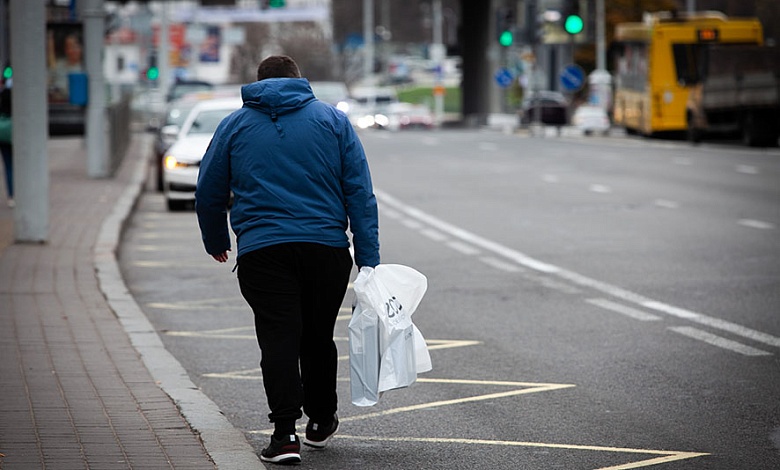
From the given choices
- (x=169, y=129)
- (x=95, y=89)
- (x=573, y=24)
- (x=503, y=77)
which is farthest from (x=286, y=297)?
(x=503, y=77)

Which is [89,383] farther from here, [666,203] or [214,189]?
[666,203]

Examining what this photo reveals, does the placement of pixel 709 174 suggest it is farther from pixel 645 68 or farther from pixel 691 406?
pixel 691 406

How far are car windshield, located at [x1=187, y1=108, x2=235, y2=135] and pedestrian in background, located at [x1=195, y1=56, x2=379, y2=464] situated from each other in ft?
52.6

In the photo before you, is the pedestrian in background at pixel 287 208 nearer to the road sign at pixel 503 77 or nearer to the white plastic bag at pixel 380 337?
the white plastic bag at pixel 380 337

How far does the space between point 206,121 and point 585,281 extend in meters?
10.8

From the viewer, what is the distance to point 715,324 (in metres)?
10.4

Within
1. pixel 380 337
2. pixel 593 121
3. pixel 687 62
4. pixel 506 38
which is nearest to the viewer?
pixel 380 337

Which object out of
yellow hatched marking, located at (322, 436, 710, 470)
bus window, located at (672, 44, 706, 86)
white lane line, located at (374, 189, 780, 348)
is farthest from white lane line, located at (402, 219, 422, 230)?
bus window, located at (672, 44, 706, 86)

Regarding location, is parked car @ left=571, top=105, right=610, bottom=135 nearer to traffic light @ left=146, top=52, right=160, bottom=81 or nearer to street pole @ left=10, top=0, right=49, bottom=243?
traffic light @ left=146, top=52, right=160, bottom=81

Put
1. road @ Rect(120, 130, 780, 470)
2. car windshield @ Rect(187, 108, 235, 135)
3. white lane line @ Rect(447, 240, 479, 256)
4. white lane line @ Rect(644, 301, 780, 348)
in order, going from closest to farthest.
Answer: road @ Rect(120, 130, 780, 470) < white lane line @ Rect(644, 301, 780, 348) < white lane line @ Rect(447, 240, 479, 256) < car windshield @ Rect(187, 108, 235, 135)

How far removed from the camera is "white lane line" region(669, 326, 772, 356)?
927cm

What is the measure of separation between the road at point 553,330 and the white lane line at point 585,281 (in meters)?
0.03

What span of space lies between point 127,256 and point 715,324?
23.4ft

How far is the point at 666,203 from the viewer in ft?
69.0
